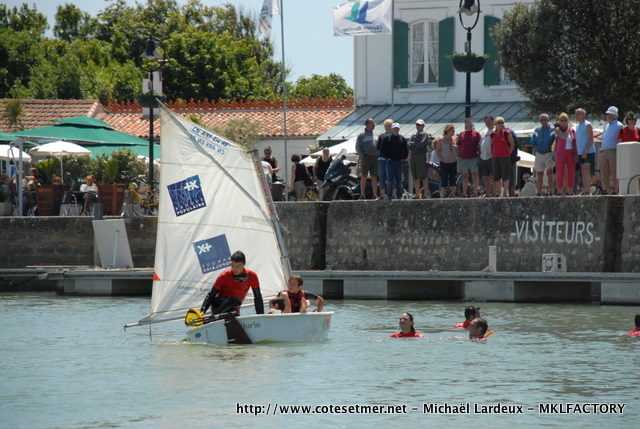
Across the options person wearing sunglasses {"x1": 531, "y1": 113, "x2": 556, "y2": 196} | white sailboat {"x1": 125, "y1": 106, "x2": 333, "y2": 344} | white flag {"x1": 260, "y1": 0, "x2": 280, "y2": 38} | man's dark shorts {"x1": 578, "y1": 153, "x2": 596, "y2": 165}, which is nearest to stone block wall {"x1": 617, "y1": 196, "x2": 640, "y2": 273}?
man's dark shorts {"x1": 578, "y1": 153, "x2": 596, "y2": 165}

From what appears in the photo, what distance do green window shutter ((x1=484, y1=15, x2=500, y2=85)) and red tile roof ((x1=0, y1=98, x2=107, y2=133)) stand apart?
16.0 meters

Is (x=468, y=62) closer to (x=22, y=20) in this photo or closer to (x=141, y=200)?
(x=141, y=200)

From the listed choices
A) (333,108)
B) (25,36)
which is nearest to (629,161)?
(333,108)

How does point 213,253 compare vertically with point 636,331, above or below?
above

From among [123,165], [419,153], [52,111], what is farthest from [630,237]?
[52,111]

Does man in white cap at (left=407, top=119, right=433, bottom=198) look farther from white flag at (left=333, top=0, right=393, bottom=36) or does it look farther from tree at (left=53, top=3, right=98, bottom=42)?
tree at (left=53, top=3, right=98, bottom=42)

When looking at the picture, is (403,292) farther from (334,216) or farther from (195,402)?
(195,402)

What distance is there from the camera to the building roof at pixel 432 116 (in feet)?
115

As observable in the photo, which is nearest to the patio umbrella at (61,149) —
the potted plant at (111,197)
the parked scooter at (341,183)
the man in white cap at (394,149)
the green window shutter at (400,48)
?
the potted plant at (111,197)

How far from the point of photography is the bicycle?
29641mm

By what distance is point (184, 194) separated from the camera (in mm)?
18844

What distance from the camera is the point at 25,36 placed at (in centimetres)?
6612

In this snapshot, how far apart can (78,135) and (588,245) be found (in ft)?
49.3

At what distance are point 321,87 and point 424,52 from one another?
4673 centimetres
